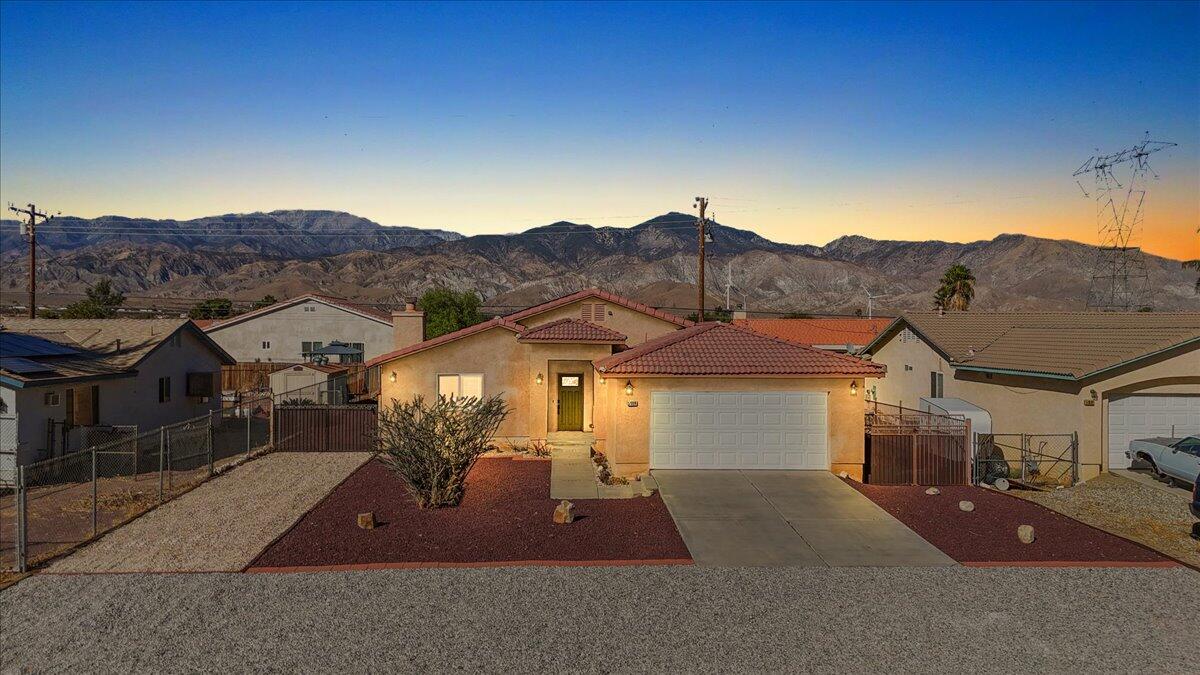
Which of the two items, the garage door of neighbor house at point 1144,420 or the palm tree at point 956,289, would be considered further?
the palm tree at point 956,289

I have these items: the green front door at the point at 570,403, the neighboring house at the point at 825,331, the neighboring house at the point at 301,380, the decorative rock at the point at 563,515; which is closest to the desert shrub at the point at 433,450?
the decorative rock at the point at 563,515

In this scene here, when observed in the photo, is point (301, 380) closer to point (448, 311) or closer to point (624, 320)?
point (624, 320)

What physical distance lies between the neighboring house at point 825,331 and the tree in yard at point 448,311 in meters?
22.5

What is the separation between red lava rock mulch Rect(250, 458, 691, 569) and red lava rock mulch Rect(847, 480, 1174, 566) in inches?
180

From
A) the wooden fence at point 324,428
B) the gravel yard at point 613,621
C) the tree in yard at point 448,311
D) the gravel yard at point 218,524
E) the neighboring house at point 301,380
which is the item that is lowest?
the gravel yard at point 613,621

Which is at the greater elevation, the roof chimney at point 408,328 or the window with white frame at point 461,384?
the roof chimney at point 408,328

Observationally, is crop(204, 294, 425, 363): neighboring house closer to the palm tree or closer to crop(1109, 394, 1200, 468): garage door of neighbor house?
crop(1109, 394, 1200, 468): garage door of neighbor house

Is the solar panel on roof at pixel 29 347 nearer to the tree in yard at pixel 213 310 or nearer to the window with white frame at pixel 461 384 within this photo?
the window with white frame at pixel 461 384

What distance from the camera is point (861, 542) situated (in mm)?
12344

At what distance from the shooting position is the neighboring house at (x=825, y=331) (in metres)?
45.8

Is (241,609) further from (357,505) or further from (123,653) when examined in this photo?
(357,505)

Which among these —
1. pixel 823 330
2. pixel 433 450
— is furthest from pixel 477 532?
pixel 823 330

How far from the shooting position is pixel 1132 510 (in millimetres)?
14797

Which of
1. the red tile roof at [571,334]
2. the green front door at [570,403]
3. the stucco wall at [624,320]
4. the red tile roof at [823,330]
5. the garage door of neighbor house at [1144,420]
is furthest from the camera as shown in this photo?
the red tile roof at [823,330]
